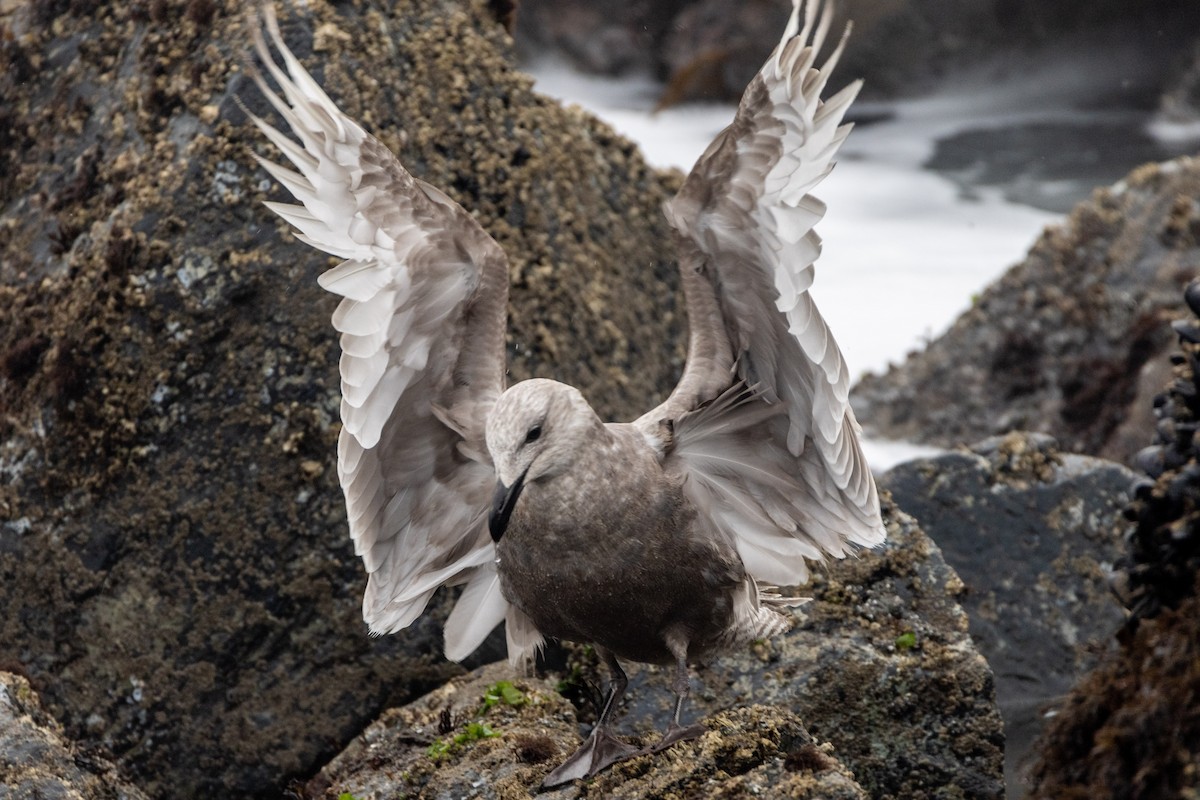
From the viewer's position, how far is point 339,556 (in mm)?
5477

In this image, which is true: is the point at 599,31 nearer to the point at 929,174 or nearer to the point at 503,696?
the point at 929,174

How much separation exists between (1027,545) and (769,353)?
2.04 meters

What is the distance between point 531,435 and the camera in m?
4.44

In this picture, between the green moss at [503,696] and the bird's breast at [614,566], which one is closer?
the bird's breast at [614,566]

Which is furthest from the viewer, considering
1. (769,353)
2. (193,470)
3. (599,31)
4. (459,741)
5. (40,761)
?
(599,31)

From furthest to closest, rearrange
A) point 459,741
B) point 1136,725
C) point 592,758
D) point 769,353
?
point 769,353, point 459,741, point 592,758, point 1136,725

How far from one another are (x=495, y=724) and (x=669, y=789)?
3.42 ft

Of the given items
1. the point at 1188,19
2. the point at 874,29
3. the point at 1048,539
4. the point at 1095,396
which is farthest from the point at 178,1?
the point at 1188,19

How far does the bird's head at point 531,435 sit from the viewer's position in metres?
4.38

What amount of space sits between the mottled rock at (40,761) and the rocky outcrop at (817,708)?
2.69 ft

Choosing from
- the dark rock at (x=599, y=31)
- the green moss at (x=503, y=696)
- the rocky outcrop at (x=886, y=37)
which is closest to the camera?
the green moss at (x=503, y=696)

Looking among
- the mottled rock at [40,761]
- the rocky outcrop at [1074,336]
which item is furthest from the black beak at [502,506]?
the rocky outcrop at [1074,336]

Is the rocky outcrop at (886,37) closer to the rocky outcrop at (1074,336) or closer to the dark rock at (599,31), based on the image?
the dark rock at (599,31)

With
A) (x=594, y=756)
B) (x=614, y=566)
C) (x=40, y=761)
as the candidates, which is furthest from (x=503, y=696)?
(x=40, y=761)
